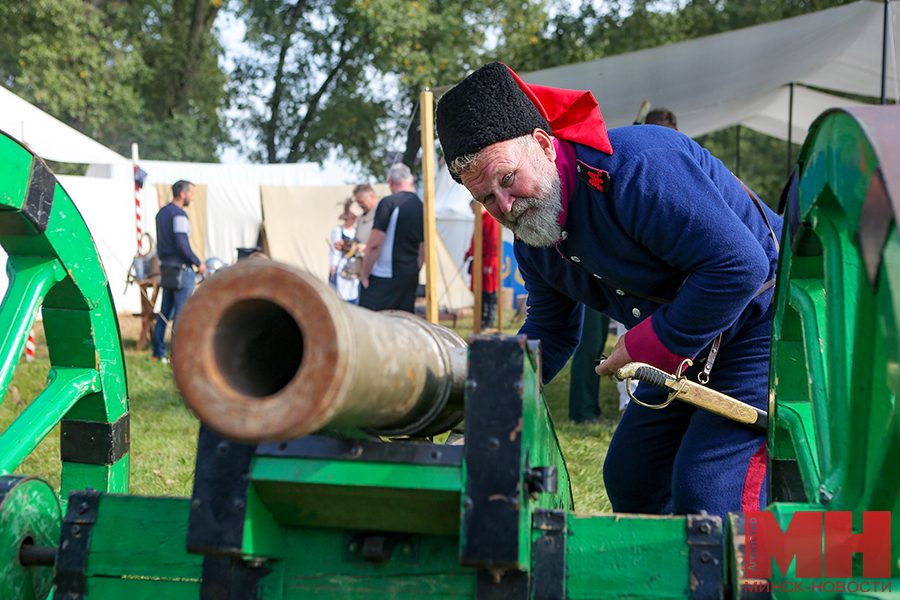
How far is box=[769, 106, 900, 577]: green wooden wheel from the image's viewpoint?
1004 millimetres

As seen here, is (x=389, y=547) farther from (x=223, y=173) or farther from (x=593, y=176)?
(x=223, y=173)

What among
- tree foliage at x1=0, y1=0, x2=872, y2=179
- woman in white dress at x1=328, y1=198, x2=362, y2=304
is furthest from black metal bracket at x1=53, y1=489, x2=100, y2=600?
tree foliage at x1=0, y1=0, x2=872, y2=179

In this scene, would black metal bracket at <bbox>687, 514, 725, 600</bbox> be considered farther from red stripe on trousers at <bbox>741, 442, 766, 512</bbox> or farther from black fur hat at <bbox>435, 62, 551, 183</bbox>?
black fur hat at <bbox>435, 62, 551, 183</bbox>

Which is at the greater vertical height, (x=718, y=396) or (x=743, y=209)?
A: (x=743, y=209)

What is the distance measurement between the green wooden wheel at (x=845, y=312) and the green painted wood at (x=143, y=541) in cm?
118

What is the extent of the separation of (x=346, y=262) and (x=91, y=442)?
596 centimetres

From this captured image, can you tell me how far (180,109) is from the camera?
23141 millimetres

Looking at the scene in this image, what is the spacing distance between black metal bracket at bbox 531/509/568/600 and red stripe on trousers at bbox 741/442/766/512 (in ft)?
3.19

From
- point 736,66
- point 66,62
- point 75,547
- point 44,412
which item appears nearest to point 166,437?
point 44,412

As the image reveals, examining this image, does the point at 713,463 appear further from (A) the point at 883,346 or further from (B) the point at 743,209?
(A) the point at 883,346

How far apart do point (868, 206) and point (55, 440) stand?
461 cm

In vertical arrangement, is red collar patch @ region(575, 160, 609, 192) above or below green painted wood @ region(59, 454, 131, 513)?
above

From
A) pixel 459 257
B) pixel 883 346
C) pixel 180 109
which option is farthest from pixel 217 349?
pixel 180 109

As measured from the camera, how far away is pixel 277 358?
1.27 metres
